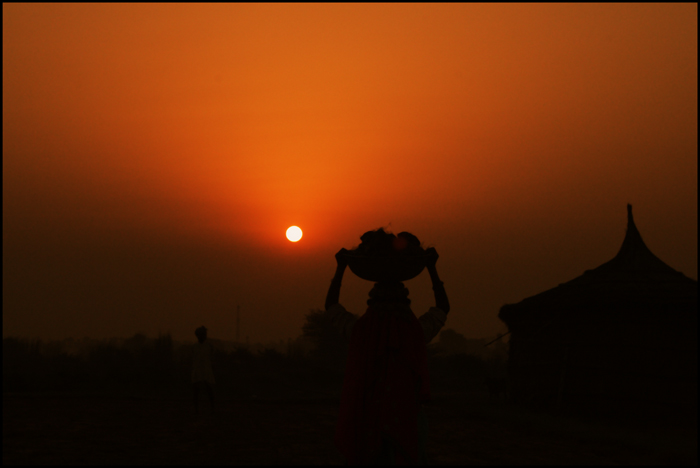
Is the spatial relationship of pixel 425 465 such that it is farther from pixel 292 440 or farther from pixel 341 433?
pixel 292 440

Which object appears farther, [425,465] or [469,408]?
[469,408]

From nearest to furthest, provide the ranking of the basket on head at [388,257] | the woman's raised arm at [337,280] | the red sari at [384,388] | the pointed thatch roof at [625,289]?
the red sari at [384,388]
the basket on head at [388,257]
the woman's raised arm at [337,280]
the pointed thatch roof at [625,289]

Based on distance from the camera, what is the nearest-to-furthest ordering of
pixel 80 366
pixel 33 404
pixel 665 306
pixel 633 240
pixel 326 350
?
1. pixel 665 306
2. pixel 33 404
3. pixel 633 240
4. pixel 80 366
5. pixel 326 350

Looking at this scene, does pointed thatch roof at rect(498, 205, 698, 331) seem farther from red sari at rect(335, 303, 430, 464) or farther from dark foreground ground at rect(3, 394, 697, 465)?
red sari at rect(335, 303, 430, 464)

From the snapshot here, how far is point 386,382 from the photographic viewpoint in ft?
12.7

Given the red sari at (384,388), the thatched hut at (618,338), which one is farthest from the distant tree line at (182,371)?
the red sari at (384,388)

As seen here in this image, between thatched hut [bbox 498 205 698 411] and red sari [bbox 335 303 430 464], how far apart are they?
44.2ft

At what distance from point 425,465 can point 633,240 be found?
16.3 meters

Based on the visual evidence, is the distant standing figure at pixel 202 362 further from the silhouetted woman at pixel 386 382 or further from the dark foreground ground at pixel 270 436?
the silhouetted woman at pixel 386 382

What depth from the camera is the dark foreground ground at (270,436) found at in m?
9.88

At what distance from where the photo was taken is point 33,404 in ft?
54.6

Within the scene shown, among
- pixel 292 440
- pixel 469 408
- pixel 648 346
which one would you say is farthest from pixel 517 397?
pixel 292 440

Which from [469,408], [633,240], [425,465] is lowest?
[469,408]

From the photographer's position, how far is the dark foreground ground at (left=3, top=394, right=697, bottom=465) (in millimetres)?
9875
